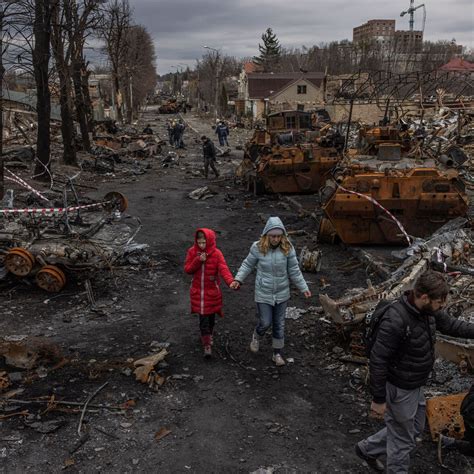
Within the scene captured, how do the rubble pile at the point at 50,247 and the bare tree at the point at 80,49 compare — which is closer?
the rubble pile at the point at 50,247

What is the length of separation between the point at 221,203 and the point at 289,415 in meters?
10.6

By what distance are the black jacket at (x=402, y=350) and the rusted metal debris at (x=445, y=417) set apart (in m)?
1.11

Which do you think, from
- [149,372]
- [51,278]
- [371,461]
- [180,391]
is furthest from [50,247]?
[371,461]

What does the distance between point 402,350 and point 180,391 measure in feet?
8.16

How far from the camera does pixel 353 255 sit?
946cm

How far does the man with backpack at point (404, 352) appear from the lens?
3.26 metres

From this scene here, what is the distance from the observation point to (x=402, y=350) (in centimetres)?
336

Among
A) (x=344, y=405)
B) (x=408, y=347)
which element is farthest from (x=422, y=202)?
(x=408, y=347)

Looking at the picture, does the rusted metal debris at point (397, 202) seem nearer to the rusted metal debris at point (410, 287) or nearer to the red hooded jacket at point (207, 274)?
the rusted metal debris at point (410, 287)

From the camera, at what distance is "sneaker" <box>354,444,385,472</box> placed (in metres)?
3.95

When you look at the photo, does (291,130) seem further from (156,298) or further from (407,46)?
(407,46)

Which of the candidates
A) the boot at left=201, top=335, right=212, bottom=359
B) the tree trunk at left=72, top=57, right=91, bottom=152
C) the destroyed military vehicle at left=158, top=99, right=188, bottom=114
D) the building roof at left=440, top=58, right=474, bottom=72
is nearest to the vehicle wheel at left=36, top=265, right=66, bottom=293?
the boot at left=201, top=335, right=212, bottom=359

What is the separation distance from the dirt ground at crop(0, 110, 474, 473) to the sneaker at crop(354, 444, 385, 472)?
70mm

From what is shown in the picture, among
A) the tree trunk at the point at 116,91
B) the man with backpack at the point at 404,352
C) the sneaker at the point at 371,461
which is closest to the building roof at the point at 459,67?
the tree trunk at the point at 116,91
